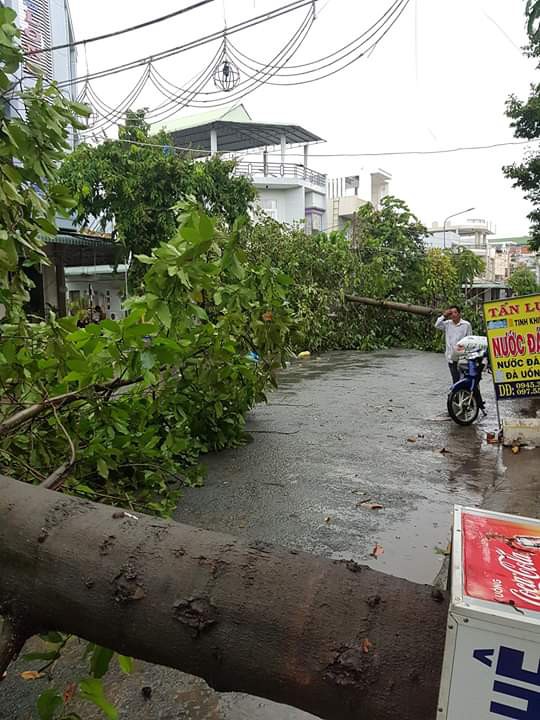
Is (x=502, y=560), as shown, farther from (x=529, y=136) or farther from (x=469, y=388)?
(x=529, y=136)

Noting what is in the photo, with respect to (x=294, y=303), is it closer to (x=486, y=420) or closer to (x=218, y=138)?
(x=486, y=420)

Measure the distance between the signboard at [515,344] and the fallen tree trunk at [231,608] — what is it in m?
6.36

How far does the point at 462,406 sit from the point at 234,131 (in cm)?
2825

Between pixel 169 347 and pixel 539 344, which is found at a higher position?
pixel 169 347

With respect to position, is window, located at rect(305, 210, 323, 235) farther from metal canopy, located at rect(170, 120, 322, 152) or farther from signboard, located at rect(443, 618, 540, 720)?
signboard, located at rect(443, 618, 540, 720)

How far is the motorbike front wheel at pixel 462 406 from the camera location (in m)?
7.83

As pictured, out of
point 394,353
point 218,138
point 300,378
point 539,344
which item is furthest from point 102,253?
point 218,138

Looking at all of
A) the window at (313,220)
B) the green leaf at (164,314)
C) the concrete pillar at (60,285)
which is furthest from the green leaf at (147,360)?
the window at (313,220)

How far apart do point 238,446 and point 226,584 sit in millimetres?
5680

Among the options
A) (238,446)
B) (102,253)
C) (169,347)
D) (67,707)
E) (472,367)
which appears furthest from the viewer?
(102,253)

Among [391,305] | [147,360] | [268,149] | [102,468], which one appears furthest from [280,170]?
[147,360]

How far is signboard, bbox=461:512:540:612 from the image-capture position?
3.13ft

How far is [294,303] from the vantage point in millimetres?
16750

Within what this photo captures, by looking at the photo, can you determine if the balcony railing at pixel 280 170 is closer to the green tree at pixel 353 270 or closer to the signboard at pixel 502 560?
the green tree at pixel 353 270
